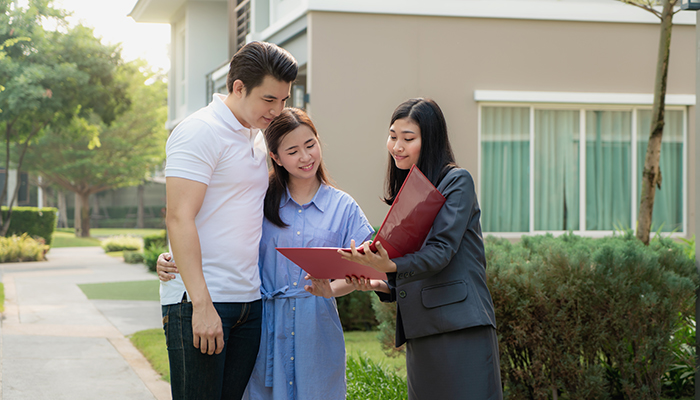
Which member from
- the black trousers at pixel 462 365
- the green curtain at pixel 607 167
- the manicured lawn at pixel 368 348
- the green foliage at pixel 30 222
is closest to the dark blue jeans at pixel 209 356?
the black trousers at pixel 462 365

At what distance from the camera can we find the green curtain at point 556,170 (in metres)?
9.47

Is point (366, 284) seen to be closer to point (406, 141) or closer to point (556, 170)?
point (406, 141)

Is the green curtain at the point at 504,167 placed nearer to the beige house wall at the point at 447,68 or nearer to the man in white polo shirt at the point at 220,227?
the beige house wall at the point at 447,68

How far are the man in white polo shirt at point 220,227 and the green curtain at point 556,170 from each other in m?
7.61

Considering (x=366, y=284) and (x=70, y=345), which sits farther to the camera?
(x=70, y=345)

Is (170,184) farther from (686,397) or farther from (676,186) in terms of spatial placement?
(676,186)

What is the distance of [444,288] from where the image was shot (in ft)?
7.72

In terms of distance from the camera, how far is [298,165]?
105 inches

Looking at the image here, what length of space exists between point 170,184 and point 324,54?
6755 millimetres

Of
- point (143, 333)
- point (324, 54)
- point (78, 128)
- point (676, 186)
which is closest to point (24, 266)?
point (78, 128)

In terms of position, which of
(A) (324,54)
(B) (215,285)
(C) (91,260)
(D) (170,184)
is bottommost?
(C) (91,260)

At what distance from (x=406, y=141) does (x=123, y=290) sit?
35.6 feet

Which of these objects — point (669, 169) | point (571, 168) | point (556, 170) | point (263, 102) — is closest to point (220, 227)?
point (263, 102)

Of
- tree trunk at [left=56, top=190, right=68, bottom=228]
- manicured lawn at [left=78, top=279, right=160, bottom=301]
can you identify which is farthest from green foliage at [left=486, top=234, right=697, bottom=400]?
tree trunk at [left=56, top=190, right=68, bottom=228]
